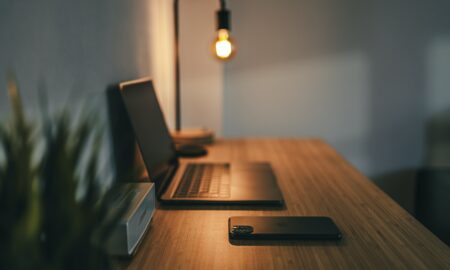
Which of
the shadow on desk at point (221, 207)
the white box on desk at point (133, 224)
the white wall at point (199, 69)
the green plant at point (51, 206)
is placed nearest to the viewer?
the green plant at point (51, 206)

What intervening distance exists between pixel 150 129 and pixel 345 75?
1.56 metres

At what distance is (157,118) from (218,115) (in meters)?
1.14

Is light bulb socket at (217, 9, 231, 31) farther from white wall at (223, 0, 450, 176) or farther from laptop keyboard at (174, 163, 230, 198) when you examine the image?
white wall at (223, 0, 450, 176)

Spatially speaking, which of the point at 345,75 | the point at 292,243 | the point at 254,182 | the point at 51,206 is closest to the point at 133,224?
the point at 292,243

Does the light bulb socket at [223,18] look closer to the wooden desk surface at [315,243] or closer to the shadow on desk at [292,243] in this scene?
the wooden desk surface at [315,243]

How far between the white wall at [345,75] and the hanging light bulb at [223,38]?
31.6 inches

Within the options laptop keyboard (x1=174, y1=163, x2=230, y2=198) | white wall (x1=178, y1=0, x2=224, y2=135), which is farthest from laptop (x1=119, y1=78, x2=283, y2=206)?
white wall (x1=178, y1=0, x2=224, y2=135)

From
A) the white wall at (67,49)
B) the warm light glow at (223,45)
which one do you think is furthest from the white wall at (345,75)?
the white wall at (67,49)

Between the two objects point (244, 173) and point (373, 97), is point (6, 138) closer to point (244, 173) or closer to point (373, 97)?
point (244, 173)

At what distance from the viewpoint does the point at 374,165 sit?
9.41 feet

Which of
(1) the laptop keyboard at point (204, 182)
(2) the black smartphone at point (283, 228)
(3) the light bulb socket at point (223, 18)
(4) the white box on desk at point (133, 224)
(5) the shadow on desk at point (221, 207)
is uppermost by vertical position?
(3) the light bulb socket at point (223, 18)

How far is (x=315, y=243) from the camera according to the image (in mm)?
1011

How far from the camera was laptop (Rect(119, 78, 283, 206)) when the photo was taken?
4.26ft

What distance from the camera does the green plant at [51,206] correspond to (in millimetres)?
414
